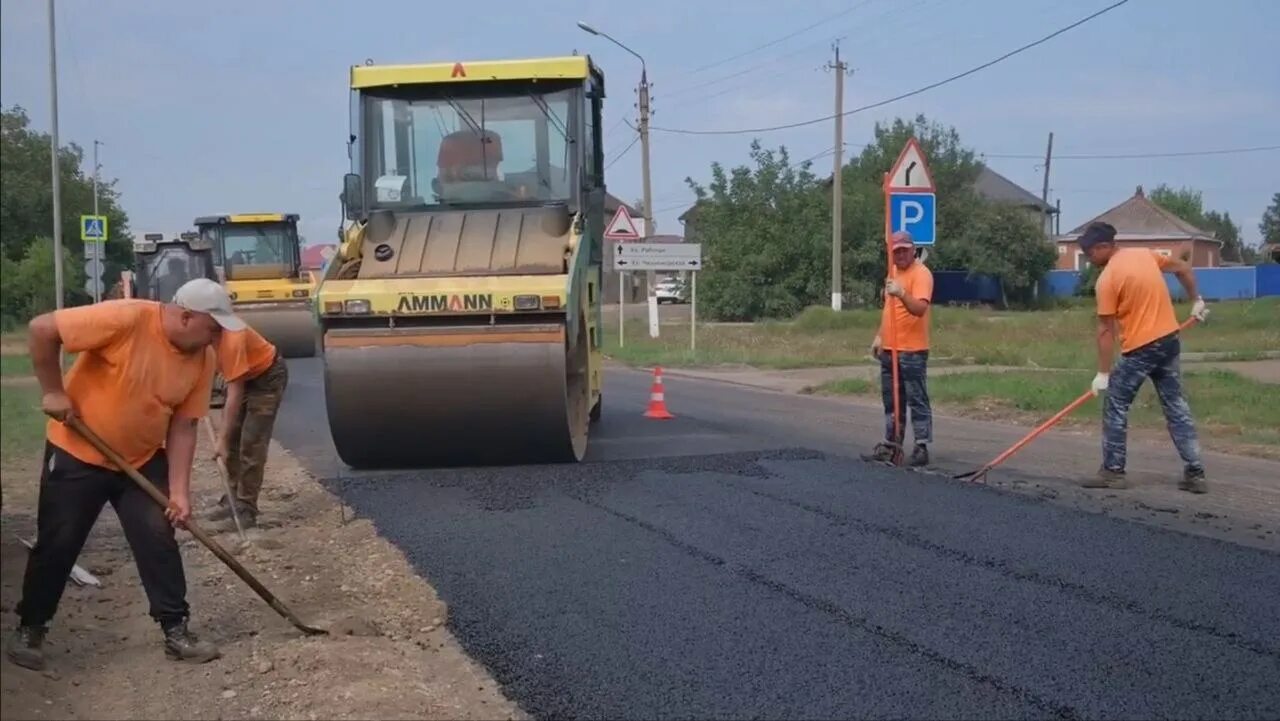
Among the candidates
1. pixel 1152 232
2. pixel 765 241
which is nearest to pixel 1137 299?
pixel 765 241

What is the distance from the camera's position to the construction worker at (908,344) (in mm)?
9055

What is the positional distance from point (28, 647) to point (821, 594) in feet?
9.91

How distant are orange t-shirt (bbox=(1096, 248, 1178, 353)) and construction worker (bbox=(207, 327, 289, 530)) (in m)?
4.97

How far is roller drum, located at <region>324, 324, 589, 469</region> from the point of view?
8.23 meters

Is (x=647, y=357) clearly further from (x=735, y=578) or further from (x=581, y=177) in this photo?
(x=735, y=578)

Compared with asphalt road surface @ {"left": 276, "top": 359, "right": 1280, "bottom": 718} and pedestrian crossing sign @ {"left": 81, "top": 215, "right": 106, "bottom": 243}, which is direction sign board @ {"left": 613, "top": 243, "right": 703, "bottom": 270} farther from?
asphalt road surface @ {"left": 276, "top": 359, "right": 1280, "bottom": 718}

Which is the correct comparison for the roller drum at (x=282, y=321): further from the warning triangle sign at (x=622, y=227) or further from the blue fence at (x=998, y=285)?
the blue fence at (x=998, y=285)

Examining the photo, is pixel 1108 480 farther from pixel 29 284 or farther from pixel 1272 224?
pixel 1272 224

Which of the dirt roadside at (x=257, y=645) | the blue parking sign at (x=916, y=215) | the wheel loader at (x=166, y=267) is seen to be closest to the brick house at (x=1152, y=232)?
the wheel loader at (x=166, y=267)

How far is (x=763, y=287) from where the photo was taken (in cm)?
4097

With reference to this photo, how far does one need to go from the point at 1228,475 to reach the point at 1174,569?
3.45 meters

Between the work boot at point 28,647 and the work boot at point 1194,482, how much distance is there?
6.36 meters

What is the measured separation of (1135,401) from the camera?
12.9 meters

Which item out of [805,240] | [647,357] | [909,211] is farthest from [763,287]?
[909,211]
